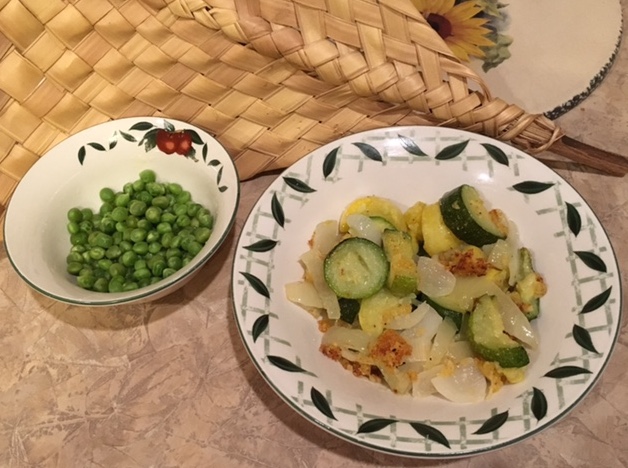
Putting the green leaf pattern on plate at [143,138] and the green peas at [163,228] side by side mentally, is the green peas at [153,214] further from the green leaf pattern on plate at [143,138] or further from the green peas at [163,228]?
the green leaf pattern on plate at [143,138]

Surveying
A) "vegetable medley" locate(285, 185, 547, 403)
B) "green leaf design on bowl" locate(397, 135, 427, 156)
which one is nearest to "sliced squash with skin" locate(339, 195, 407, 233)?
"vegetable medley" locate(285, 185, 547, 403)

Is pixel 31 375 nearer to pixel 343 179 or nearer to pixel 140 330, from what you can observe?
pixel 140 330

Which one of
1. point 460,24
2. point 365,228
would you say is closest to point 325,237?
point 365,228

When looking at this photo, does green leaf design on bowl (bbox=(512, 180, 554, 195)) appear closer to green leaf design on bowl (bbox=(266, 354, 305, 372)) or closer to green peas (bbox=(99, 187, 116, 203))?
green leaf design on bowl (bbox=(266, 354, 305, 372))

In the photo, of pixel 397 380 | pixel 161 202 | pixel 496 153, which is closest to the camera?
pixel 397 380

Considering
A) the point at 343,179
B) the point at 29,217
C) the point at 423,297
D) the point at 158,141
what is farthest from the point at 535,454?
the point at 29,217

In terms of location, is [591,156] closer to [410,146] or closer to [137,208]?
[410,146]
